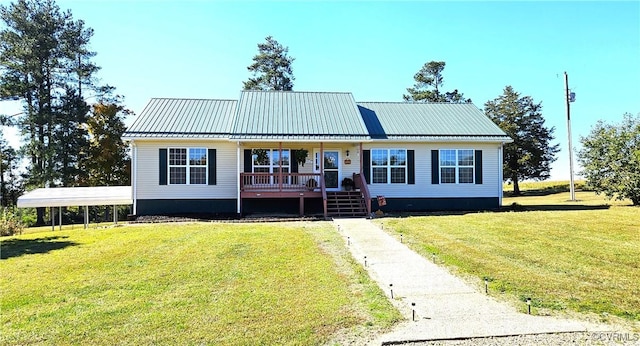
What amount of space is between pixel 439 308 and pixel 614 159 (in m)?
19.2

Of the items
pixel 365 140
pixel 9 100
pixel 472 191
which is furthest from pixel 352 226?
pixel 9 100

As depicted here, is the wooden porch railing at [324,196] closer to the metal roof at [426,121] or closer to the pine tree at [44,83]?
the metal roof at [426,121]

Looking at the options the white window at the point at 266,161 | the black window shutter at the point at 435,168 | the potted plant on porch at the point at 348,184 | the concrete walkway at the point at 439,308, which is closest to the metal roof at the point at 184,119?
the white window at the point at 266,161

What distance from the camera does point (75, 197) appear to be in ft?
50.0

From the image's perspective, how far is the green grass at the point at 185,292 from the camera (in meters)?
4.48

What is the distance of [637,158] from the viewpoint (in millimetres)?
17422

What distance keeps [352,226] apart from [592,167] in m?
15.6

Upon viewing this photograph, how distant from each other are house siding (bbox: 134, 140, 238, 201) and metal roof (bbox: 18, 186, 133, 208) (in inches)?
34.2

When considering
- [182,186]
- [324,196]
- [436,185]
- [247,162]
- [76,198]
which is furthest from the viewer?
[436,185]

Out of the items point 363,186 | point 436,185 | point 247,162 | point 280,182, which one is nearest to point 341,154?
point 363,186

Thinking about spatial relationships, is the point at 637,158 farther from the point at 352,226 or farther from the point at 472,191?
the point at 352,226

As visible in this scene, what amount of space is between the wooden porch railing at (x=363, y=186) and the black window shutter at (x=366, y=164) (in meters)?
0.20

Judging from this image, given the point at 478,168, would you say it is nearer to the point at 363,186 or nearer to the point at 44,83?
the point at 363,186

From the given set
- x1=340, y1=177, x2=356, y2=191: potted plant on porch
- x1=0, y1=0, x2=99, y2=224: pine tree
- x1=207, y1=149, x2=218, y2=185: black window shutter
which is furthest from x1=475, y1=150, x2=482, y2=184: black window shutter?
x1=0, y1=0, x2=99, y2=224: pine tree
